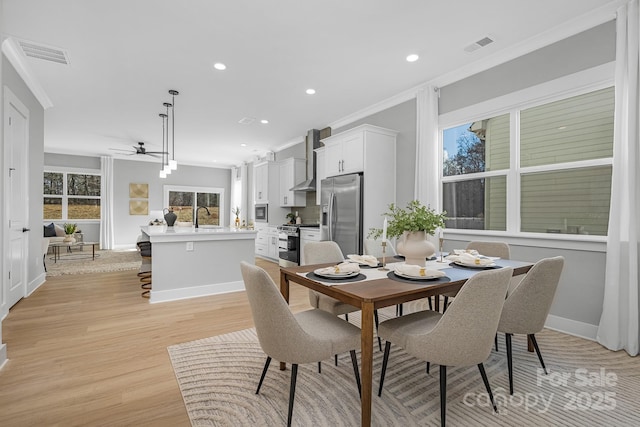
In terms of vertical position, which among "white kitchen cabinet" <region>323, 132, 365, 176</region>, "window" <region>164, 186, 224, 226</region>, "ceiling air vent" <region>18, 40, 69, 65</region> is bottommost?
"window" <region>164, 186, 224, 226</region>

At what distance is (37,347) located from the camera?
8.10 ft

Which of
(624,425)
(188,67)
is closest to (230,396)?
(624,425)

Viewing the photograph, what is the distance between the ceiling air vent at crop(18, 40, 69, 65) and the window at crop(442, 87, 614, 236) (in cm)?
450

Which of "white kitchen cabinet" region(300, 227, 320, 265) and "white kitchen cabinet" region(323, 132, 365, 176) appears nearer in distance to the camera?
"white kitchen cabinet" region(323, 132, 365, 176)

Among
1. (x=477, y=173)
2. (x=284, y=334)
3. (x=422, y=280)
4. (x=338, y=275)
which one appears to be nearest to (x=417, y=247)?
(x=422, y=280)

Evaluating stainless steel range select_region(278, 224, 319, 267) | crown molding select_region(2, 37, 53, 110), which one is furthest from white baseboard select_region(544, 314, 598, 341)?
crown molding select_region(2, 37, 53, 110)

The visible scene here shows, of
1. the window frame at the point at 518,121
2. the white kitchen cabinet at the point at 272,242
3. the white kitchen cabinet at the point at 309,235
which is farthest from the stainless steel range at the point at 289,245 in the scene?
the window frame at the point at 518,121

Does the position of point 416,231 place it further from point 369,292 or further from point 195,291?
point 195,291

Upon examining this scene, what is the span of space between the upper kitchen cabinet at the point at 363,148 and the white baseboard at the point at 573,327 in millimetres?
2621

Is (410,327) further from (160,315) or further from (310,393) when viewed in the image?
(160,315)

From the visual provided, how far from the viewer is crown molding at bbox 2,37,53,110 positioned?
310cm

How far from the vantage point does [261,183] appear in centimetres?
760

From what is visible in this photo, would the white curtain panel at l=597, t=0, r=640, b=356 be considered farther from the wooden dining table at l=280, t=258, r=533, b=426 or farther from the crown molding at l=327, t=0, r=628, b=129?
the wooden dining table at l=280, t=258, r=533, b=426

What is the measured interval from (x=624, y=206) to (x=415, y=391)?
223 cm
